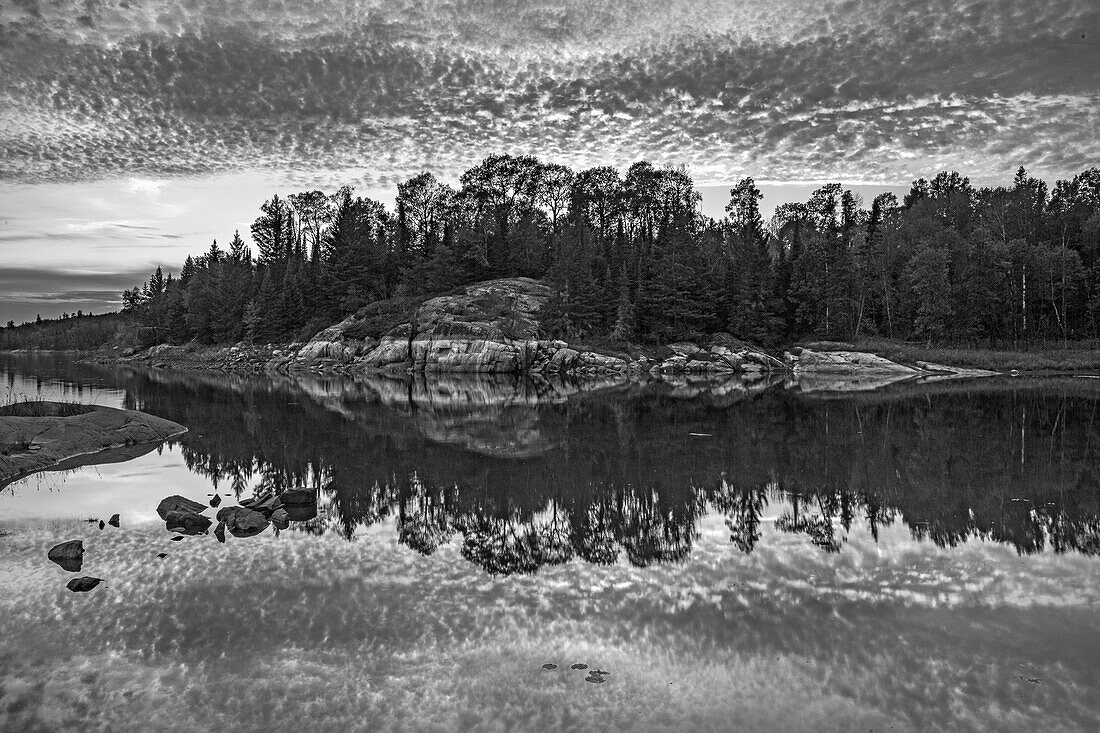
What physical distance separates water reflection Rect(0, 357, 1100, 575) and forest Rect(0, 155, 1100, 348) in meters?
37.5

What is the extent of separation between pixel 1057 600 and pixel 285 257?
124 m

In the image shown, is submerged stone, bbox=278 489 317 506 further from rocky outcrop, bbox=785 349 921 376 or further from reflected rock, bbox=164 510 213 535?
rocky outcrop, bbox=785 349 921 376

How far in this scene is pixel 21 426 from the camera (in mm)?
21703

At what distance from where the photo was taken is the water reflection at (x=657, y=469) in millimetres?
13109

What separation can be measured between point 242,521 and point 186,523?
53.9 inches

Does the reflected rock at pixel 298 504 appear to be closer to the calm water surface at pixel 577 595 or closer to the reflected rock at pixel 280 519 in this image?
the reflected rock at pixel 280 519

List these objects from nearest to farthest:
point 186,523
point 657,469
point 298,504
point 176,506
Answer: point 186,523
point 176,506
point 298,504
point 657,469

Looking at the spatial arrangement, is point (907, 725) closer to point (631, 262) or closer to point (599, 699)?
point (599, 699)

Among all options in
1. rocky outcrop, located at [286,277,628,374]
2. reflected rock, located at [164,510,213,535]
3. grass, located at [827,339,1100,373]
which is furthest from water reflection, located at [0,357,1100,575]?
rocky outcrop, located at [286,277,628,374]

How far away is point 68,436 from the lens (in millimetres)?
22547

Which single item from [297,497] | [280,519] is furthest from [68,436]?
[280,519]

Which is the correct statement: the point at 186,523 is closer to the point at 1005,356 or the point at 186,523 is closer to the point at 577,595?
the point at 577,595

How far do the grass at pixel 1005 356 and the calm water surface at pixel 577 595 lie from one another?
49027mm

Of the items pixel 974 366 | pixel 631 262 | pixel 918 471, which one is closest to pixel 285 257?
pixel 631 262
